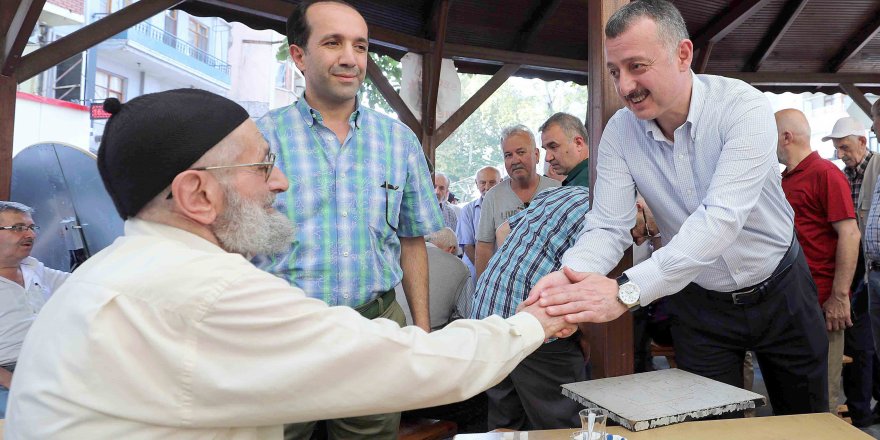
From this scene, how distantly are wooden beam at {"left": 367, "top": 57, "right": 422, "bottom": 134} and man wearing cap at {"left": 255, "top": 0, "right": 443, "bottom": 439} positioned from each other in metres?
4.16

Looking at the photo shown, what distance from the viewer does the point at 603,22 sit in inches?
97.2

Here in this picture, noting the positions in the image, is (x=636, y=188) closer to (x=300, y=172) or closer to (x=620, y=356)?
(x=620, y=356)

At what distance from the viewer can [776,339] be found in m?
2.09

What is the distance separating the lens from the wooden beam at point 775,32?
6930mm

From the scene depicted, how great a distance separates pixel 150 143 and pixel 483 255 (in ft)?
10.7

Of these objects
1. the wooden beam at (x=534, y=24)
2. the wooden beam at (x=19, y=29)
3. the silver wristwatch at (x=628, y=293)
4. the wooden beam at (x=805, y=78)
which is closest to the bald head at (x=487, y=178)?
the wooden beam at (x=534, y=24)

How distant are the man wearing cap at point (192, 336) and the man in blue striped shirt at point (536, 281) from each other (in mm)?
1565

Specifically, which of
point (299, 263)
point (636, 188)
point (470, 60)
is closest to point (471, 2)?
point (470, 60)

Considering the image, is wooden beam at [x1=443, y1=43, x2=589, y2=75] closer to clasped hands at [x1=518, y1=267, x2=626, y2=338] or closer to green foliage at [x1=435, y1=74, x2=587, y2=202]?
clasped hands at [x1=518, y1=267, x2=626, y2=338]

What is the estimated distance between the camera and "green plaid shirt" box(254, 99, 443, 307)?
199cm

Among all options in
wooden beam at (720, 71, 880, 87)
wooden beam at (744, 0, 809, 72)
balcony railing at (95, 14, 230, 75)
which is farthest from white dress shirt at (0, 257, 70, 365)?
balcony railing at (95, 14, 230, 75)

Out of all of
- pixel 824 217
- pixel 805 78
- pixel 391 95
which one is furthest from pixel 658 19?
pixel 805 78

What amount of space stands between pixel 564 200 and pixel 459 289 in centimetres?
125

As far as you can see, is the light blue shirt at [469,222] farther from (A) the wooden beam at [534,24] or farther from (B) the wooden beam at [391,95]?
(A) the wooden beam at [534,24]
